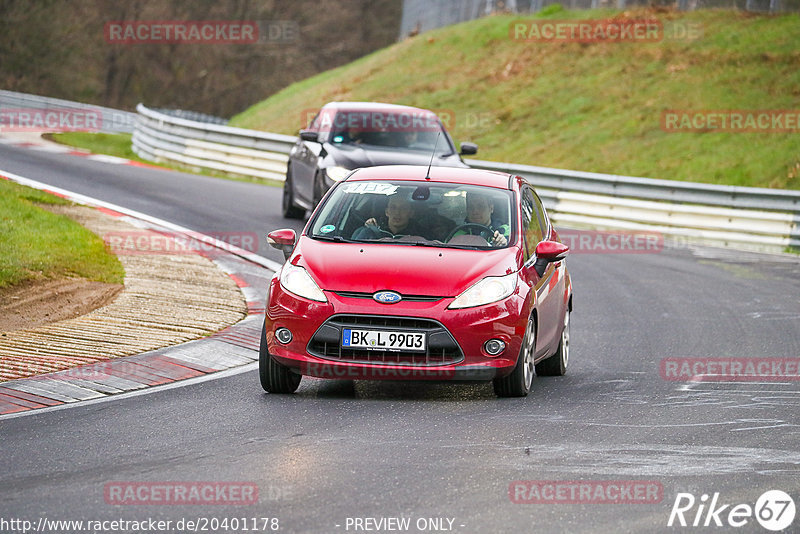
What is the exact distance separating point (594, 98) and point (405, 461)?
91.9 ft

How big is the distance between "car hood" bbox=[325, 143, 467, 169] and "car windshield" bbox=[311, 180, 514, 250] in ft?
23.3

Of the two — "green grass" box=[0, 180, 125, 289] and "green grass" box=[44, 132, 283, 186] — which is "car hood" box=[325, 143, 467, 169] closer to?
"green grass" box=[0, 180, 125, 289]

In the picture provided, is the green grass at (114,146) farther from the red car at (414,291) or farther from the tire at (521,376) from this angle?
the tire at (521,376)

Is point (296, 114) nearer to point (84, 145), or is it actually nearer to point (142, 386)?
point (84, 145)

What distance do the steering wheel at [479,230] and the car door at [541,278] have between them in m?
0.27

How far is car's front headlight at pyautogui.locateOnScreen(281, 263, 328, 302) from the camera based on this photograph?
8695mm

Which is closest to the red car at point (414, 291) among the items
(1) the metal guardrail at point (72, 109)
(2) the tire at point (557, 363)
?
(2) the tire at point (557, 363)

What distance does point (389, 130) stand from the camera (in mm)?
18516

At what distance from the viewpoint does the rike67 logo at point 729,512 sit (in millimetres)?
5957

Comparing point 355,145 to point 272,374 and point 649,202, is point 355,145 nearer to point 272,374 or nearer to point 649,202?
point 649,202

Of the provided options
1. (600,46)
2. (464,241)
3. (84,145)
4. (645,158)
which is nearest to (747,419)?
(464,241)

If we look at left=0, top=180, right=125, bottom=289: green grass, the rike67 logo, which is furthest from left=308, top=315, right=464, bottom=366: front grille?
left=0, top=180, right=125, bottom=289: green grass

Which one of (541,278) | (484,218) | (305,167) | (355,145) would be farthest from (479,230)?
(305,167)

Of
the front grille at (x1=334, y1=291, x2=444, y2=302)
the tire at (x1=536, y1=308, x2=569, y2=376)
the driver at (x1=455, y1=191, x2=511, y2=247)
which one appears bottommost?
the tire at (x1=536, y1=308, x2=569, y2=376)
